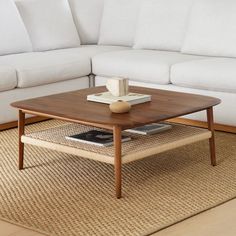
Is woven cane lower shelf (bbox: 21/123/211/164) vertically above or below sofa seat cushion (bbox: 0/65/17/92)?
below

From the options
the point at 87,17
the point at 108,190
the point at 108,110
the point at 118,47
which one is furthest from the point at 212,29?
the point at 108,190

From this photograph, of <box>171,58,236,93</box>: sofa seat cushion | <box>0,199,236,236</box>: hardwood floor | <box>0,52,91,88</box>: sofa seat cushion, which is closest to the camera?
<box>0,199,236,236</box>: hardwood floor

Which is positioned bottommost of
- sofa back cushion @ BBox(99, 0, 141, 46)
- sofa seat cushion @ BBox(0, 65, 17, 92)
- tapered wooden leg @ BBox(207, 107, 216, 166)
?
tapered wooden leg @ BBox(207, 107, 216, 166)

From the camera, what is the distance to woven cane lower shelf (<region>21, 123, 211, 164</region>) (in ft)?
11.2

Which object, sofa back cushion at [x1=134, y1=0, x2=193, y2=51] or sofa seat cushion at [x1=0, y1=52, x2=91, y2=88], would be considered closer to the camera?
sofa seat cushion at [x1=0, y1=52, x2=91, y2=88]

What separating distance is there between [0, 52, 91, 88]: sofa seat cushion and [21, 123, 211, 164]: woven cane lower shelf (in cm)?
99

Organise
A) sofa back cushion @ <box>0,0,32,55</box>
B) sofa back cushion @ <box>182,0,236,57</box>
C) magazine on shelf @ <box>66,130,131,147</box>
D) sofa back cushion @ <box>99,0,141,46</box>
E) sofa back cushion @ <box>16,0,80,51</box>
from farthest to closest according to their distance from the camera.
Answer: sofa back cushion @ <box>99,0,141,46</box>
sofa back cushion @ <box>16,0,80,51</box>
sofa back cushion @ <box>0,0,32,55</box>
sofa back cushion @ <box>182,0,236,57</box>
magazine on shelf @ <box>66,130,131,147</box>

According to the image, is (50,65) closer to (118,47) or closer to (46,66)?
(46,66)

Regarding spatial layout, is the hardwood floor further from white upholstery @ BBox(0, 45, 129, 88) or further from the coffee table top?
white upholstery @ BBox(0, 45, 129, 88)

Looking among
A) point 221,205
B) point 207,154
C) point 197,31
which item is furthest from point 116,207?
point 197,31

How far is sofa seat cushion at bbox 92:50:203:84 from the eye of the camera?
16.1 ft

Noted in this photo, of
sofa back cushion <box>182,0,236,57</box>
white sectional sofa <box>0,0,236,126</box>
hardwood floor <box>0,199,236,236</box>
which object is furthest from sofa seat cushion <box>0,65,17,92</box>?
hardwood floor <box>0,199,236,236</box>

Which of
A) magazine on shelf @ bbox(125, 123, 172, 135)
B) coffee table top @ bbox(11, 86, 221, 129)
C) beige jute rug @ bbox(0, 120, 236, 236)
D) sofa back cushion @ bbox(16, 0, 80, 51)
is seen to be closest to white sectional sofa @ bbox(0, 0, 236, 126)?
sofa back cushion @ bbox(16, 0, 80, 51)

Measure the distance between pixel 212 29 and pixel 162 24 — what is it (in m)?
0.56
